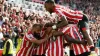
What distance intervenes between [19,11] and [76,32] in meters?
12.7

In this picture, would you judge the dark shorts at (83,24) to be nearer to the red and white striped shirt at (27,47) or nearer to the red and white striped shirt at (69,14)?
the red and white striped shirt at (69,14)

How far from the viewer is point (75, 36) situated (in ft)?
16.8

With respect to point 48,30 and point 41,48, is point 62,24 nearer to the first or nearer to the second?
point 48,30

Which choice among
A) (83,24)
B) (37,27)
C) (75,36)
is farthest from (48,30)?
(83,24)

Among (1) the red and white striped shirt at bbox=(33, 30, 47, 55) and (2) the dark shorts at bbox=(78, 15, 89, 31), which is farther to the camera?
(1) the red and white striped shirt at bbox=(33, 30, 47, 55)

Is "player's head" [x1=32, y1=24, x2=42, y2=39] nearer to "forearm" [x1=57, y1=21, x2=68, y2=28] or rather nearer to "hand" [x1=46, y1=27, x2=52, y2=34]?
"hand" [x1=46, y1=27, x2=52, y2=34]

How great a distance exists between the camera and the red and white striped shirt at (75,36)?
16.6ft

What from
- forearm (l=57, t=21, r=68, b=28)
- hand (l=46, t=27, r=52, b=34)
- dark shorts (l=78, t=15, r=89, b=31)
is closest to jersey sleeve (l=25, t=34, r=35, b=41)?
hand (l=46, t=27, r=52, b=34)

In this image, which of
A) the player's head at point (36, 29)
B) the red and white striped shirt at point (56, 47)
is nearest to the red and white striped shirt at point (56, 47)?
the red and white striped shirt at point (56, 47)

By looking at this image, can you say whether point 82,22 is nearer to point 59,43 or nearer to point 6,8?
point 59,43

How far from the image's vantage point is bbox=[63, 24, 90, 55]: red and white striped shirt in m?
5.07

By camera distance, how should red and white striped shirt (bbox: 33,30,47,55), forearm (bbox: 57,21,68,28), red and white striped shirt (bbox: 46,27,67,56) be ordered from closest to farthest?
forearm (bbox: 57,21,68,28), red and white striped shirt (bbox: 46,27,67,56), red and white striped shirt (bbox: 33,30,47,55)

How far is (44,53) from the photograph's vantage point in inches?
214

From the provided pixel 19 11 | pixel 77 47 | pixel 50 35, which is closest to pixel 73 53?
pixel 77 47
